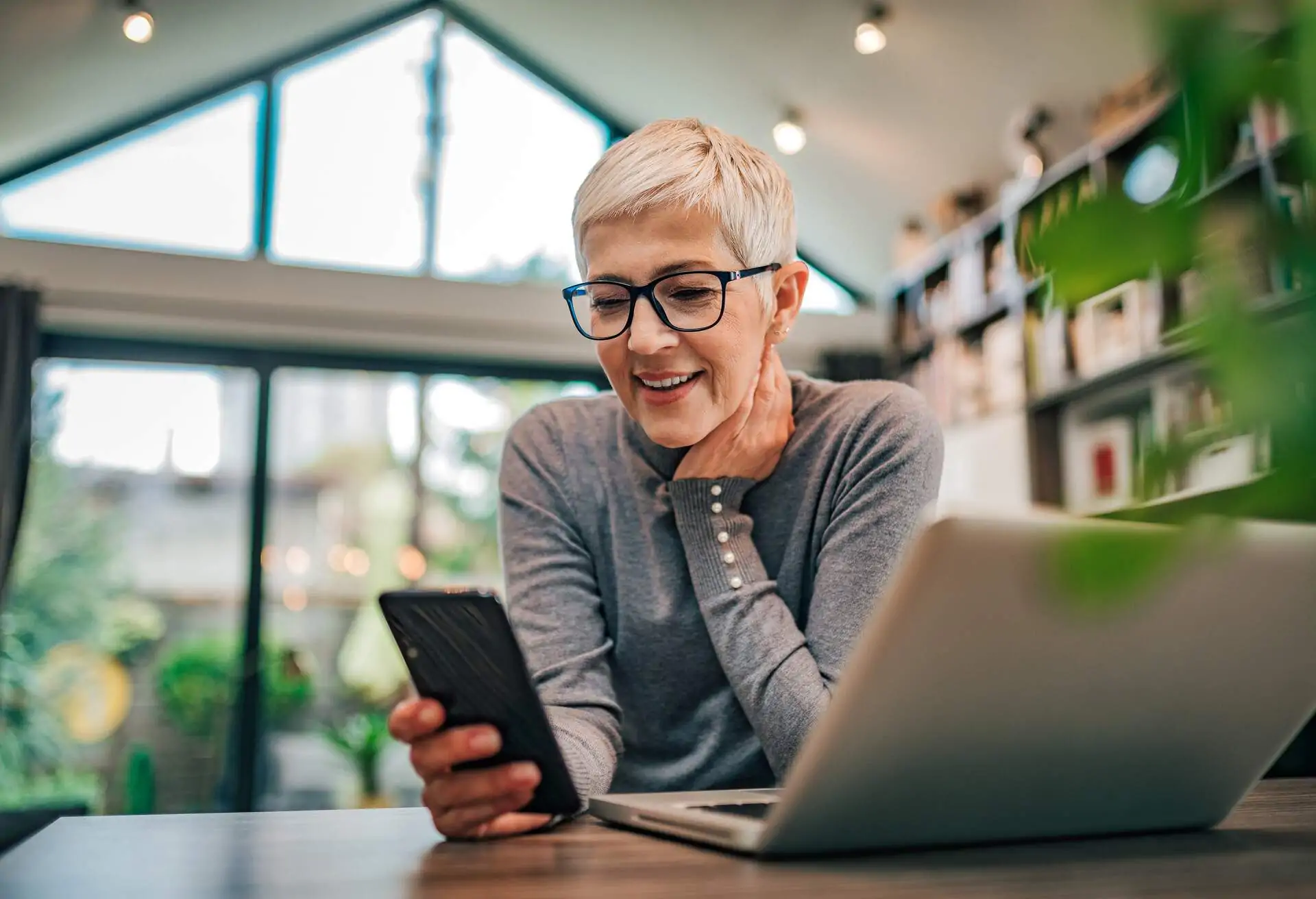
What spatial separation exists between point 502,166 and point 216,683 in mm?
2614

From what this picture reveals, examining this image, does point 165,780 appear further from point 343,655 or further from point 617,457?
point 617,457

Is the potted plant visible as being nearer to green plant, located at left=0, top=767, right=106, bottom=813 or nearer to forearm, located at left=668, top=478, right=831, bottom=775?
green plant, located at left=0, top=767, right=106, bottom=813

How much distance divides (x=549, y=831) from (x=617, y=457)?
63cm

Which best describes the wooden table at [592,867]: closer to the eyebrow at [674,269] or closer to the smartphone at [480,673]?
the smartphone at [480,673]

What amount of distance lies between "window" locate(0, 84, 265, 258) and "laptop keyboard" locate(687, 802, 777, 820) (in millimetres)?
4665

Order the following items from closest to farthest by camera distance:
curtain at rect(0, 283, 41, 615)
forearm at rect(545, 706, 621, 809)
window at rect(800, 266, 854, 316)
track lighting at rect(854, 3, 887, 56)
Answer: forearm at rect(545, 706, 621, 809) < track lighting at rect(854, 3, 887, 56) < curtain at rect(0, 283, 41, 615) < window at rect(800, 266, 854, 316)

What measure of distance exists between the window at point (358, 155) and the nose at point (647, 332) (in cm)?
418

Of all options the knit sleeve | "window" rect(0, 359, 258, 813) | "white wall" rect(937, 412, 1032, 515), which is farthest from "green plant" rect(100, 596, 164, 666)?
the knit sleeve

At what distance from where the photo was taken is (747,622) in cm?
112

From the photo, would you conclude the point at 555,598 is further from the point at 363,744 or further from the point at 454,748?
the point at 363,744

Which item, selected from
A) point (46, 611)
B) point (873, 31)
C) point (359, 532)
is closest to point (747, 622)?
point (873, 31)

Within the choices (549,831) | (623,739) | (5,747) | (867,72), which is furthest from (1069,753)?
(5,747)

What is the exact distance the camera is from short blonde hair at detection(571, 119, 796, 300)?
45.6 inches

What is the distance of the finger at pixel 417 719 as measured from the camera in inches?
30.4
